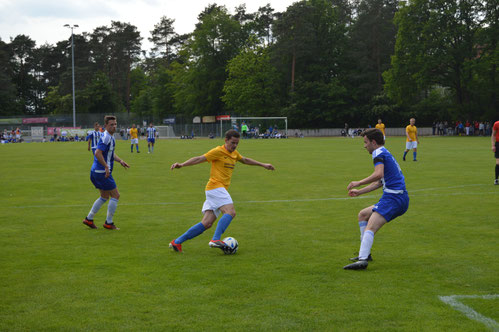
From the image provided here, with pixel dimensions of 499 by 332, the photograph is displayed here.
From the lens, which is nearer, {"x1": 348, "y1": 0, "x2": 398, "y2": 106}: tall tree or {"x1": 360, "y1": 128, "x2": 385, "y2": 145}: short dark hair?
{"x1": 360, "y1": 128, "x2": 385, "y2": 145}: short dark hair

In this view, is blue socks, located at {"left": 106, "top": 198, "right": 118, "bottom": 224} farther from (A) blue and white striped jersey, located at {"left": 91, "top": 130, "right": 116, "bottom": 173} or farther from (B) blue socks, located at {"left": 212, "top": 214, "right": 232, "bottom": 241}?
(B) blue socks, located at {"left": 212, "top": 214, "right": 232, "bottom": 241}

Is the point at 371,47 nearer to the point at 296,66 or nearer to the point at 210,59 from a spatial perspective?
the point at 296,66

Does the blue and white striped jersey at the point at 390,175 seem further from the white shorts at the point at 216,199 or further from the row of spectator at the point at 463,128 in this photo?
the row of spectator at the point at 463,128

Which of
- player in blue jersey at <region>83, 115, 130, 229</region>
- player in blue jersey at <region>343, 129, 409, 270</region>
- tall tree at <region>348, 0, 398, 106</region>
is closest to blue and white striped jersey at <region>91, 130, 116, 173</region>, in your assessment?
player in blue jersey at <region>83, 115, 130, 229</region>

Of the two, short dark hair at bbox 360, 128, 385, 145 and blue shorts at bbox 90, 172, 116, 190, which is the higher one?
short dark hair at bbox 360, 128, 385, 145

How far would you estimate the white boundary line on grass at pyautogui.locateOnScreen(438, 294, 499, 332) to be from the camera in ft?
15.3

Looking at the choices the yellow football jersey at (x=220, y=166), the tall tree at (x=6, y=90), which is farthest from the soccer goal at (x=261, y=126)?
the yellow football jersey at (x=220, y=166)

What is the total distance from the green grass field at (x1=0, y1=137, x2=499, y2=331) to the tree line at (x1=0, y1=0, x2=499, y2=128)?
55539mm

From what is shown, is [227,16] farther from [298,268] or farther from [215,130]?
[298,268]

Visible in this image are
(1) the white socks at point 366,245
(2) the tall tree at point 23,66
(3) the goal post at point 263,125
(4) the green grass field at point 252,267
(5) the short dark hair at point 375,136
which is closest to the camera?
(4) the green grass field at point 252,267

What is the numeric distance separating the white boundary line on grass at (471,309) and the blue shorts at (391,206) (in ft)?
4.83

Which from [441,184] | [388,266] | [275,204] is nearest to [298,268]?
[388,266]

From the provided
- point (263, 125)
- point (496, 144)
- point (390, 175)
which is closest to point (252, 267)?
point (390, 175)

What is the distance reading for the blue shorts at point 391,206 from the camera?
661 centimetres
